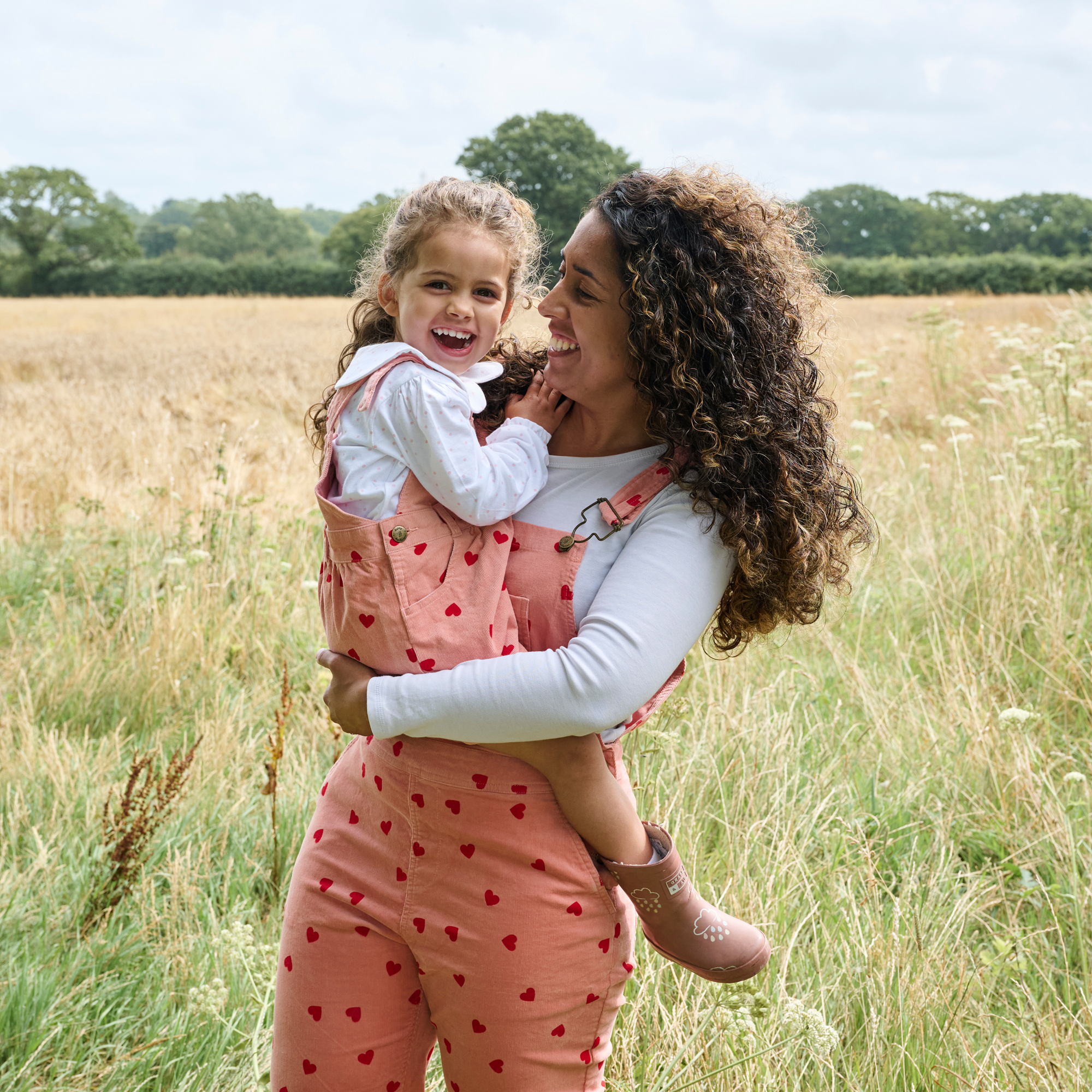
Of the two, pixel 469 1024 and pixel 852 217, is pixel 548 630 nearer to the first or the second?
pixel 469 1024

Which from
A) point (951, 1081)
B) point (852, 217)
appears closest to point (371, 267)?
point (951, 1081)

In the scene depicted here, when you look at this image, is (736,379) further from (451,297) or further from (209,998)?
(209,998)

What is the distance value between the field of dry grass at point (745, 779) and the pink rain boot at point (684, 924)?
0.57 feet

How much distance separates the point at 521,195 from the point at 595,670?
39.7m

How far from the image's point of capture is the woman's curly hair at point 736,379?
135 centimetres

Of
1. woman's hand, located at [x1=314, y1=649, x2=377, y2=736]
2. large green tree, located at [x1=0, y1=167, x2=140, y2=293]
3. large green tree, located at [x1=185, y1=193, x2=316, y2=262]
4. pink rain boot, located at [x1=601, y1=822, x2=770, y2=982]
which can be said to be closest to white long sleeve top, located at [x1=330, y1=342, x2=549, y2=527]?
woman's hand, located at [x1=314, y1=649, x2=377, y2=736]

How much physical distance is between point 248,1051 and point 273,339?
15088mm

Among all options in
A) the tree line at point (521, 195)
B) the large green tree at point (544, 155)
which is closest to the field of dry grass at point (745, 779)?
the tree line at point (521, 195)

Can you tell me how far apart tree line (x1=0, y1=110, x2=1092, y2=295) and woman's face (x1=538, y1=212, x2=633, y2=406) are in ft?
128

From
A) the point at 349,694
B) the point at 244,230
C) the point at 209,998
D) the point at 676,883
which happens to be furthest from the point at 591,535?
the point at 244,230

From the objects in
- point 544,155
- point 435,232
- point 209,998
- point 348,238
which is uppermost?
point 544,155

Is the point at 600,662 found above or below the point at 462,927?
above

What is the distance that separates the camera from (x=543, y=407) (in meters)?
1.62

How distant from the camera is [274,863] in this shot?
2668 millimetres
